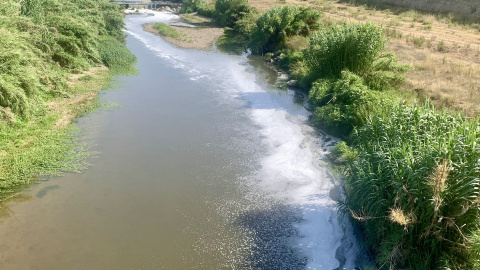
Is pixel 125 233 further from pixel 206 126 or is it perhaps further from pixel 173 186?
pixel 206 126


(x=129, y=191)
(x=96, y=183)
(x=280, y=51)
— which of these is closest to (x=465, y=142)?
(x=129, y=191)

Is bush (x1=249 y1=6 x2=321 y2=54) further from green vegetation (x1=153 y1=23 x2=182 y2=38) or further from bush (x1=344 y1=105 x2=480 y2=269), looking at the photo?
Result: bush (x1=344 y1=105 x2=480 y2=269)

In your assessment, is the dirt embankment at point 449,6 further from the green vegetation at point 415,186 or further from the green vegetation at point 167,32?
the green vegetation at point 415,186

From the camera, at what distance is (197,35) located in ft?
106

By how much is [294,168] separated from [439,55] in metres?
12.6

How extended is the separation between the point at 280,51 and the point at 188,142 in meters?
13.2

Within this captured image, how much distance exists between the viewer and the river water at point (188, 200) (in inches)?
294

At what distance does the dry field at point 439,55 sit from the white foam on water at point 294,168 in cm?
474

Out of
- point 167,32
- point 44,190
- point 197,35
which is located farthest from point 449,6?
point 44,190

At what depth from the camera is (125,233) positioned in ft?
26.3

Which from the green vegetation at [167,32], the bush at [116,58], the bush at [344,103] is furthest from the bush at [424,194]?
the green vegetation at [167,32]

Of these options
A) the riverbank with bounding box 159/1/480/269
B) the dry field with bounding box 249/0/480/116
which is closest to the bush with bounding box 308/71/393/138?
the riverbank with bounding box 159/1/480/269

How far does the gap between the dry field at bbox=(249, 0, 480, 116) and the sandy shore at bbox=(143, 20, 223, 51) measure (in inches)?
373

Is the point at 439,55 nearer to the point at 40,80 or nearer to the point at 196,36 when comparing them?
the point at 40,80
